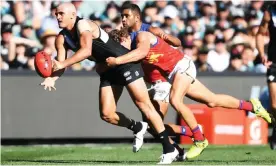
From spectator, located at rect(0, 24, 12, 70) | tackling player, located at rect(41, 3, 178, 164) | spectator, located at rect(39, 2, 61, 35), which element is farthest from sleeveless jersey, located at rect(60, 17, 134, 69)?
spectator, located at rect(39, 2, 61, 35)

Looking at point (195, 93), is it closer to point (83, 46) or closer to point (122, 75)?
point (122, 75)

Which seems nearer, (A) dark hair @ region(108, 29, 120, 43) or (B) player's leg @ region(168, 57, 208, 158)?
(B) player's leg @ region(168, 57, 208, 158)

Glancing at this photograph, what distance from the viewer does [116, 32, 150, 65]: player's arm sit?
40.0 ft

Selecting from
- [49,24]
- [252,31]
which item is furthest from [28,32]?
[252,31]

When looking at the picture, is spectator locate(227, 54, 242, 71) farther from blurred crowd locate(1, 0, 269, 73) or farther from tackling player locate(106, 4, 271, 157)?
tackling player locate(106, 4, 271, 157)

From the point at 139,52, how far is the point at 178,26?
8.06m

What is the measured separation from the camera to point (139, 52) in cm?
1227

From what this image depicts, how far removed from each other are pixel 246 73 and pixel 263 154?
520 centimetres

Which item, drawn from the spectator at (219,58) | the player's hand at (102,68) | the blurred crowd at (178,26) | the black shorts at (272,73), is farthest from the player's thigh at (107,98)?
the spectator at (219,58)

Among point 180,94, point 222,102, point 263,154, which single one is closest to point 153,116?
point 180,94

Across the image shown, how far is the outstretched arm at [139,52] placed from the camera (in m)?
12.2

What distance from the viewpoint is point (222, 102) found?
45.3 ft

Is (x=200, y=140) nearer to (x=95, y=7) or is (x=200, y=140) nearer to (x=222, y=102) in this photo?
(x=222, y=102)

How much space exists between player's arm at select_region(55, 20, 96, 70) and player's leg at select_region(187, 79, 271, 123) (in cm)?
179
